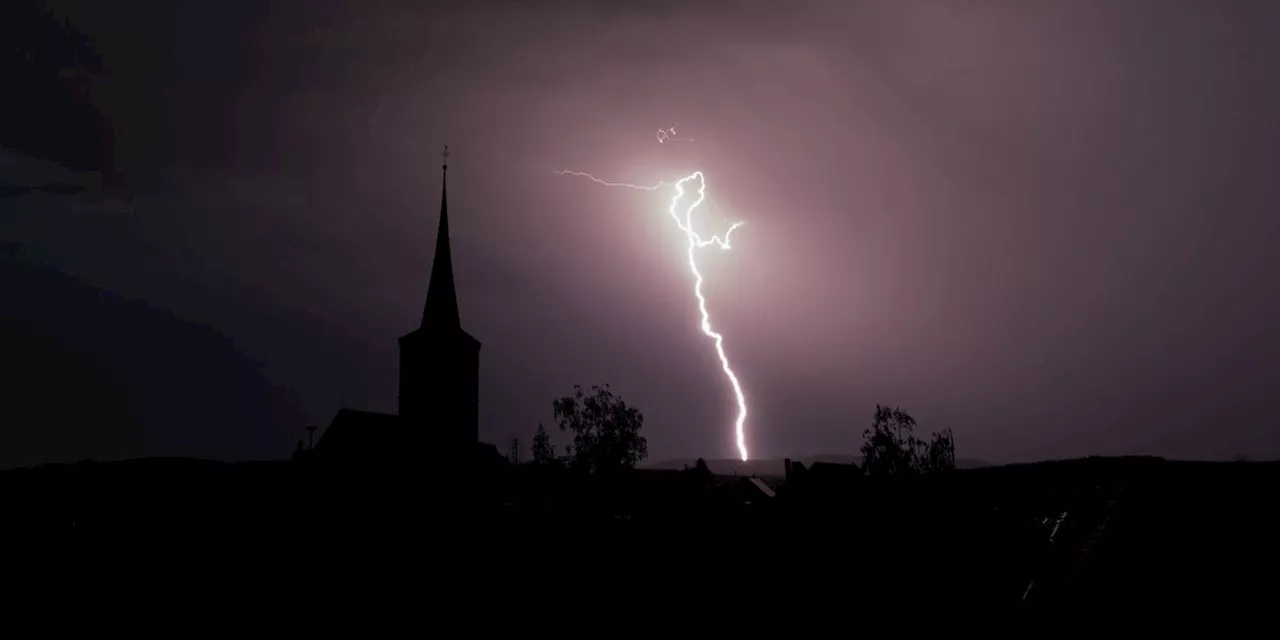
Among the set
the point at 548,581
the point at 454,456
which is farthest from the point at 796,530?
the point at 454,456

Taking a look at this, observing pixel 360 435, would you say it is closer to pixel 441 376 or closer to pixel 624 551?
pixel 441 376

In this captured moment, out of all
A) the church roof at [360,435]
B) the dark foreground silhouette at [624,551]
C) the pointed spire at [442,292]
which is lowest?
the dark foreground silhouette at [624,551]

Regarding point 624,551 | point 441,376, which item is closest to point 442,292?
point 441,376

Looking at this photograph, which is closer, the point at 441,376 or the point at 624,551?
the point at 624,551

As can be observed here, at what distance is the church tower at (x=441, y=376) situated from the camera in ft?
180

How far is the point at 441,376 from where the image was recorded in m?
56.3

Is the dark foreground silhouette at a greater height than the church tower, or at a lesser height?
lesser

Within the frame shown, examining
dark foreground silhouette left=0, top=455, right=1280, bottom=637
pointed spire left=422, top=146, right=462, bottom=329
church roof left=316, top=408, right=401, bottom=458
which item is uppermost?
pointed spire left=422, top=146, right=462, bottom=329

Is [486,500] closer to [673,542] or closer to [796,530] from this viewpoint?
[673,542]

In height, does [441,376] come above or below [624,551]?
above

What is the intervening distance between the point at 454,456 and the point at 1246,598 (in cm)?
4167

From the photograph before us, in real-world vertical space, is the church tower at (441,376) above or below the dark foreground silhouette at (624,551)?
above

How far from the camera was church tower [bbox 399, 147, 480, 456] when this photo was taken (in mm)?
54750

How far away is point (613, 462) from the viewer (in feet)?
285
